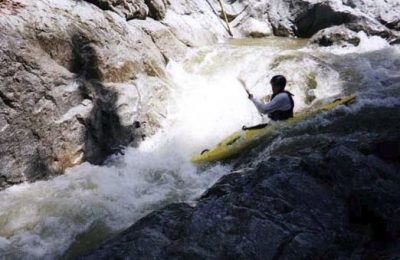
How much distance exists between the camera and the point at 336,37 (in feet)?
40.4

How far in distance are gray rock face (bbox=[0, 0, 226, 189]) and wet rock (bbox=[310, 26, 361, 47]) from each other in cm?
518

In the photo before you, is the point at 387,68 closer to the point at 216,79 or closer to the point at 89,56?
the point at 216,79

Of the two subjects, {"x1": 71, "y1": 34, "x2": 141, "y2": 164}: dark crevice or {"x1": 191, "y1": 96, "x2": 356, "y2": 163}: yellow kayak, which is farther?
{"x1": 71, "y1": 34, "x2": 141, "y2": 164}: dark crevice

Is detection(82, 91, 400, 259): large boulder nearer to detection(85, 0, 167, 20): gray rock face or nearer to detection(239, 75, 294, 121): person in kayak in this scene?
detection(239, 75, 294, 121): person in kayak

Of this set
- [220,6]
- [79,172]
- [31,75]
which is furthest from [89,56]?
[220,6]

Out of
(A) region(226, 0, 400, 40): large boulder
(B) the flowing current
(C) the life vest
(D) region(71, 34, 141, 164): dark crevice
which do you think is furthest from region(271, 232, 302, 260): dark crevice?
(A) region(226, 0, 400, 40): large boulder

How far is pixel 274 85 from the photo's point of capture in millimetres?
6727

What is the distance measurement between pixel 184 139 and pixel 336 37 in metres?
6.44

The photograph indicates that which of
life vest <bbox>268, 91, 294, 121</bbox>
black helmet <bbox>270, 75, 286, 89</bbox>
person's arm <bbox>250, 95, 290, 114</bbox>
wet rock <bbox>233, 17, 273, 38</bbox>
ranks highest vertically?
black helmet <bbox>270, 75, 286, 89</bbox>

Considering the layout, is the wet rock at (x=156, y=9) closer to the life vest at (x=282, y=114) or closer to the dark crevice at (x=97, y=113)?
the dark crevice at (x=97, y=113)

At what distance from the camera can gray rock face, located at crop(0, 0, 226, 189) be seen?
21.8ft

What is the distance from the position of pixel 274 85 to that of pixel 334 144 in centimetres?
269

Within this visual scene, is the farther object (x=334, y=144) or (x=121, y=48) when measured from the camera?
(x=121, y=48)

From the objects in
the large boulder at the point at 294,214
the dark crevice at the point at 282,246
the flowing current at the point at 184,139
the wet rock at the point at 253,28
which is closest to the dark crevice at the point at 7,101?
the flowing current at the point at 184,139
